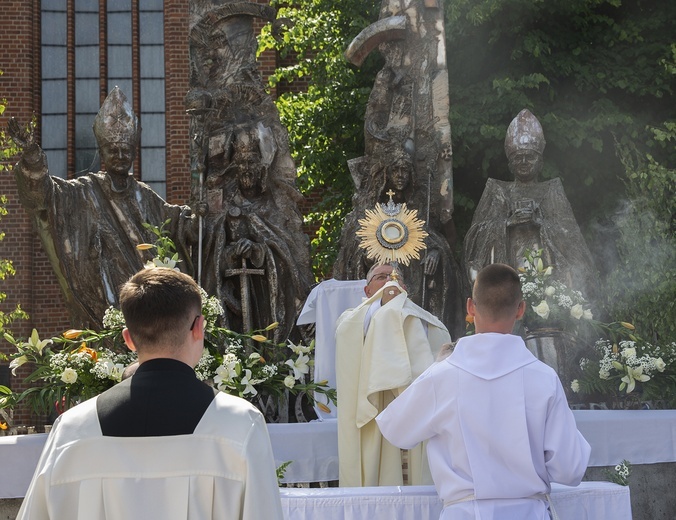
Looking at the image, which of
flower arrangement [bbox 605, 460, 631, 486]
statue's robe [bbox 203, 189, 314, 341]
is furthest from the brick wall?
flower arrangement [bbox 605, 460, 631, 486]

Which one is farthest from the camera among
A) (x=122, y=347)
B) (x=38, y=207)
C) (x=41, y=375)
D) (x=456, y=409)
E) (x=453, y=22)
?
(x=453, y=22)

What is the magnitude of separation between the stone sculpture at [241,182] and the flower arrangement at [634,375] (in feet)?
9.81

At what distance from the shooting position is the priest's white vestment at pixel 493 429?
440cm

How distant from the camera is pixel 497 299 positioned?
4.54 metres

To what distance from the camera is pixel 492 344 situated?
4531mm

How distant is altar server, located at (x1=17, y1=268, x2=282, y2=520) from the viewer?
313 centimetres

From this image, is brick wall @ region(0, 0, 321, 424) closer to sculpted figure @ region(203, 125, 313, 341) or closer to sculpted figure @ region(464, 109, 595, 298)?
sculpted figure @ region(203, 125, 313, 341)

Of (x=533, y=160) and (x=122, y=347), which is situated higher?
(x=533, y=160)

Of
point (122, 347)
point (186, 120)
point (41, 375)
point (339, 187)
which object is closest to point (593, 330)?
point (122, 347)

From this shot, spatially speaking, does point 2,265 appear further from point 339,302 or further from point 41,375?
point 41,375

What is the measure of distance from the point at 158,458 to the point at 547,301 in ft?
18.1

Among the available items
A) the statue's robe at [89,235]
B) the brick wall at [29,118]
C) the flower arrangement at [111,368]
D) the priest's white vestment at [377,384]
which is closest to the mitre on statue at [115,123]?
the statue's robe at [89,235]

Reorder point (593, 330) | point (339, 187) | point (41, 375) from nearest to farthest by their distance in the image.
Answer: point (41, 375) → point (593, 330) → point (339, 187)

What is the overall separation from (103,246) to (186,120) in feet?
29.9
